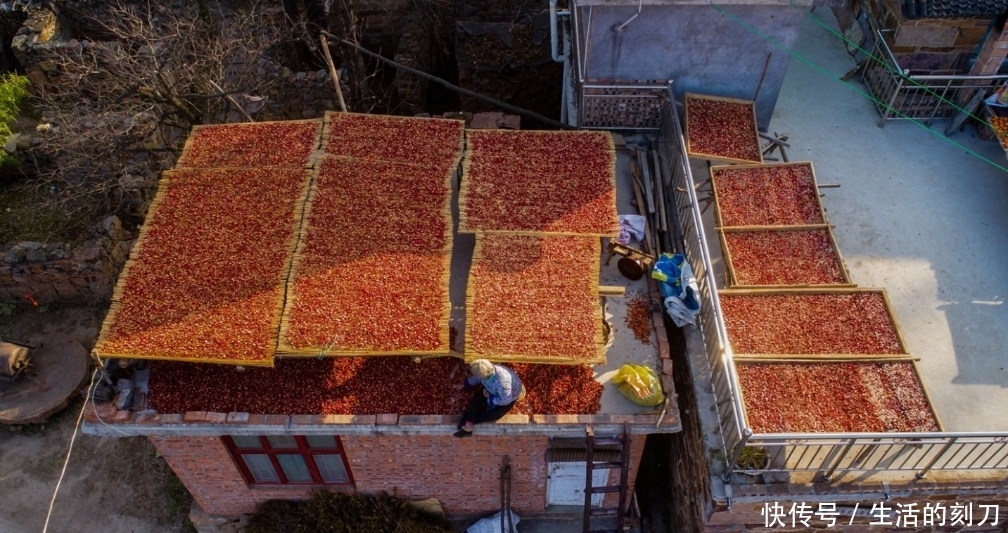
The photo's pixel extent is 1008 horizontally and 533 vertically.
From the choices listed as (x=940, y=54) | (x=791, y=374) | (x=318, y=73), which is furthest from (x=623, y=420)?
(x=318, y=73)

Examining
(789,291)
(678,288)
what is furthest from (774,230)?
(678,288)

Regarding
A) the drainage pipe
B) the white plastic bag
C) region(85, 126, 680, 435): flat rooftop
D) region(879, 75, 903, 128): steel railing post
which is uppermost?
the drainage pipe

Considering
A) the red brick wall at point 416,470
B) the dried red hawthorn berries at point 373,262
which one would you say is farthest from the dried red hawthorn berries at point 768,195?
the dried red hawthorn berries at point 373,262

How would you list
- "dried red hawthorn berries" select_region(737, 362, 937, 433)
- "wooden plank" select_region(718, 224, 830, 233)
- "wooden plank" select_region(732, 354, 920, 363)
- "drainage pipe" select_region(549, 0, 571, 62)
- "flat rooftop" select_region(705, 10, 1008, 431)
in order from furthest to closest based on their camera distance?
1. "drainage pipe" select_region(549, 0, 571, 62)
2. "wooden plank" select_region(718, 224, 830, 233)
3. "flat rooftop" select_region(705, 10, 1008, 431)
4. "wooden plank" select_region(732, 354, 920, 363)
5. "dried red hawthorn berries" select_region(737, 362, 937, 433)

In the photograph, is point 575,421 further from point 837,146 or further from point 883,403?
point 837,146

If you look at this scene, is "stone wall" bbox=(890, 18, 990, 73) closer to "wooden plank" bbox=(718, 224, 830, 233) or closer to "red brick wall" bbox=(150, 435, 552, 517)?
"wooden plank" bbox=(718, 224, 830, 233)

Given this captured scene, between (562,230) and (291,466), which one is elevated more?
(562,230)

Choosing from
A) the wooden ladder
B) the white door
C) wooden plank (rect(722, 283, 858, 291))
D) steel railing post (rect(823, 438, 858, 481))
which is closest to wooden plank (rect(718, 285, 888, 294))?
wooden plank (rect(722, 283, 858, 291))
